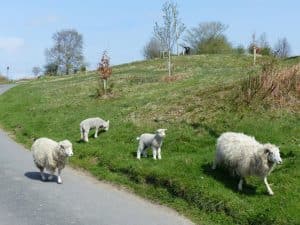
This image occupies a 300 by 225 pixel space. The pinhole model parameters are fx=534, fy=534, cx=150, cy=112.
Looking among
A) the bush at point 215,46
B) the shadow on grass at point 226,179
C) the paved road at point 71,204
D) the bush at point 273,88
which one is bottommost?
the paved road at point 71,204

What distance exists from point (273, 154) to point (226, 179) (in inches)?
66.6

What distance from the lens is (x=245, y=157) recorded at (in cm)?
1206

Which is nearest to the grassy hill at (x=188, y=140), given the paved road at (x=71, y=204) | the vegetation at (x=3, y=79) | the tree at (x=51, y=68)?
the paved road at (x=71, y=204)

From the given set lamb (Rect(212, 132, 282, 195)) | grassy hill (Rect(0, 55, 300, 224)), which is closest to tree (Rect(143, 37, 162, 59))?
grassy hill (Rect(0, 55, 300, 224))

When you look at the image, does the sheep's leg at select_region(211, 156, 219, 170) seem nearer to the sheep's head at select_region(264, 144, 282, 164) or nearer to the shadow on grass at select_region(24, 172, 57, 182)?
the sheep's head at select_region(264, 144, 282, 164)

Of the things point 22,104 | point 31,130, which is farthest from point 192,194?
point 22,104

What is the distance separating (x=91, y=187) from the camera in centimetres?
1394

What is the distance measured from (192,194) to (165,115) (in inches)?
318

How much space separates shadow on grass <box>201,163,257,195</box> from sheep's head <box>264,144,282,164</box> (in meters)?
0.85

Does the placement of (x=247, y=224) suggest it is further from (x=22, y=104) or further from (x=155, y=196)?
(x=22, y=104)

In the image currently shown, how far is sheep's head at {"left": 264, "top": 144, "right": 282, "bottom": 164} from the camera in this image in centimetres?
1142

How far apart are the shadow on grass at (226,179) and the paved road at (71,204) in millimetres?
1561

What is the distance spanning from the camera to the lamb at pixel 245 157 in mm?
11633

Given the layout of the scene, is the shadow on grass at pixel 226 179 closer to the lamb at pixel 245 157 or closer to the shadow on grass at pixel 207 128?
the lamb at pixel 245 157
